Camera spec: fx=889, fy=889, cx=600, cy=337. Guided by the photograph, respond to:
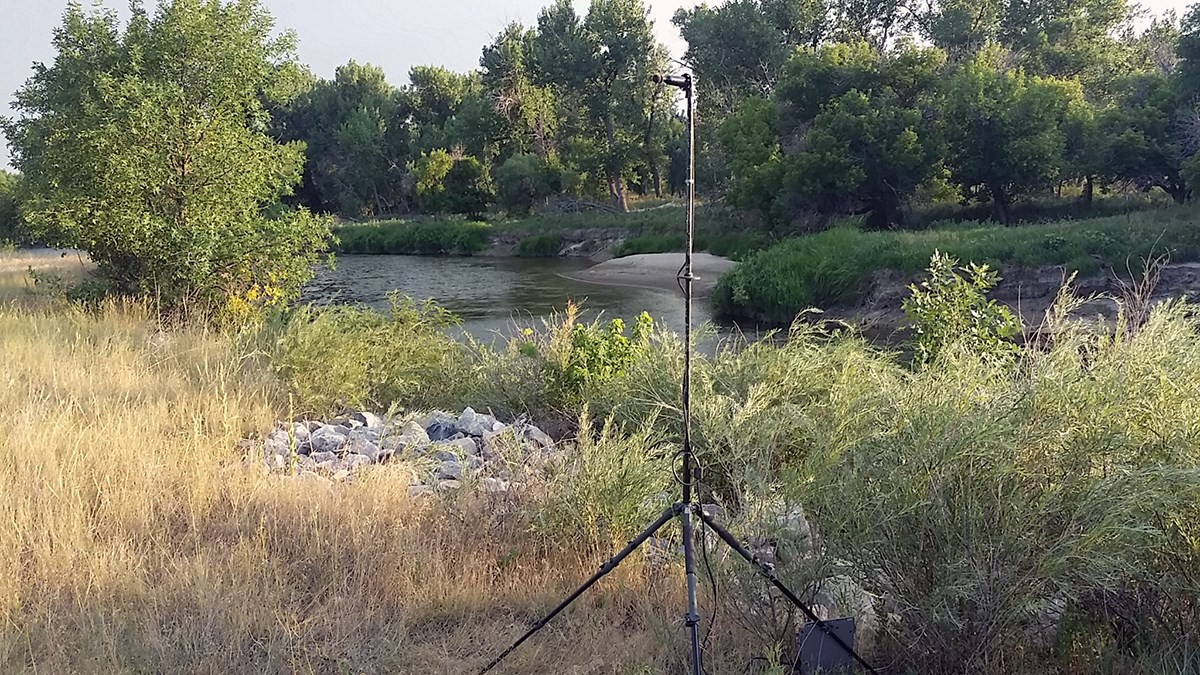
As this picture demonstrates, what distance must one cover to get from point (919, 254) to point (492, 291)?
12739 millimetres

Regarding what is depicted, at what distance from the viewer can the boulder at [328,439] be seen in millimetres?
5574

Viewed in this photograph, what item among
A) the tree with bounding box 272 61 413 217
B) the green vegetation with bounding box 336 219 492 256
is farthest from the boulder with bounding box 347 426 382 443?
the tree with bounding box 272 61 413 217

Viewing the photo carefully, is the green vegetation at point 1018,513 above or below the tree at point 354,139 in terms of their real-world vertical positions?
below

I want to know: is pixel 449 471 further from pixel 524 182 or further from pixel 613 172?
pixel 613 172

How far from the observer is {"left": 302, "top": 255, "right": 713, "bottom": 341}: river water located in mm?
21531

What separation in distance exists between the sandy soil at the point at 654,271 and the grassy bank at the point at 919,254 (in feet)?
12.6

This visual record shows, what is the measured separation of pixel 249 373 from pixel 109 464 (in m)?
2.85

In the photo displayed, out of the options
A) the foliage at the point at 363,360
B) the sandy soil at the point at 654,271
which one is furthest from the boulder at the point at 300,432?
the sandy soil at the point at 654,271

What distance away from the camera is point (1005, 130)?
84.7 ft

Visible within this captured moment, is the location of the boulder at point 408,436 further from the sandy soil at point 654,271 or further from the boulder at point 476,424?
the sandy soil at point 654,271

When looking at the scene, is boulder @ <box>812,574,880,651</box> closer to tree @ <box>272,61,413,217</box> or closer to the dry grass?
the dry grass

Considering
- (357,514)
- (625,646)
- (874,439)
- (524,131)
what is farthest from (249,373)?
(524,131)

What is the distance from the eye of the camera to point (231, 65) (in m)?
11.5

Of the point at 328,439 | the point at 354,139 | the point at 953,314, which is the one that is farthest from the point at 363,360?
the point at 354,139
